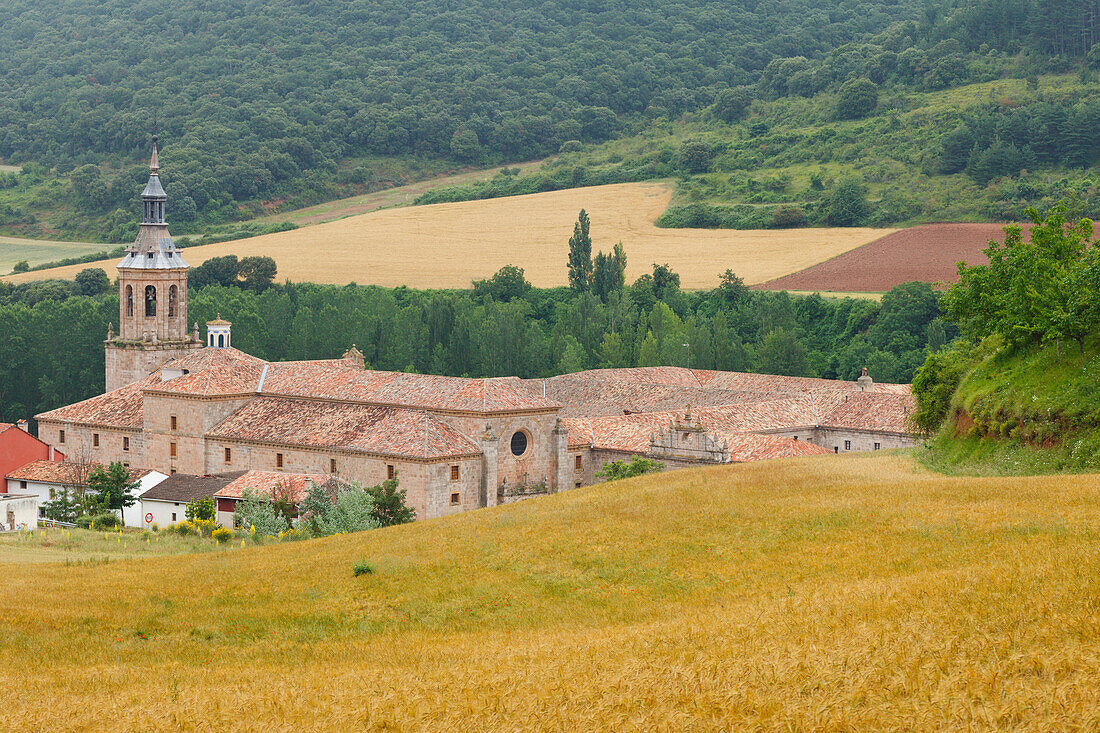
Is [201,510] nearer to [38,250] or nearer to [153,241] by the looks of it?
[153,241]

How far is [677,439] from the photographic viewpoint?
6725 cm

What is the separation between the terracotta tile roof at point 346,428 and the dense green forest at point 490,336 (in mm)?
28511

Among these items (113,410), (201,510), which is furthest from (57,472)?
(201,510)

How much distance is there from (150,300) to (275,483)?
2593cm

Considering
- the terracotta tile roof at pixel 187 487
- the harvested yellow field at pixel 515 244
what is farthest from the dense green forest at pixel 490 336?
the terracotta tile roof at pixel 187 487

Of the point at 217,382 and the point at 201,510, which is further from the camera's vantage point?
the point at 217,382

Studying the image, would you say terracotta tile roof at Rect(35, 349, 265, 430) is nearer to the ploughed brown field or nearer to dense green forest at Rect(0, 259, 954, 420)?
dense green forest at Rect(0, 259, 954, 420)

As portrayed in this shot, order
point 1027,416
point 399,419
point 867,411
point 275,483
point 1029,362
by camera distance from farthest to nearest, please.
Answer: point 867,411 < point 399,419 < point 275,483 < point 1029,362 < point 1027,416

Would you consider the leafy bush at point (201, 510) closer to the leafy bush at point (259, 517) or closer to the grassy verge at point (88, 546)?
the leafy bush at point (259, 517)

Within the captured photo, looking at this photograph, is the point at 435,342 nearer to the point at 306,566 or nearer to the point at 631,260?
the point at 631,260

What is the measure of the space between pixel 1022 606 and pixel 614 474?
1884 inches

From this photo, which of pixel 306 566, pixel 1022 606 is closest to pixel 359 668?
pixel 1022 606

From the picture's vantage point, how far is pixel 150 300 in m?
82.0

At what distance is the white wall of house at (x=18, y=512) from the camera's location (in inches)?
2330
